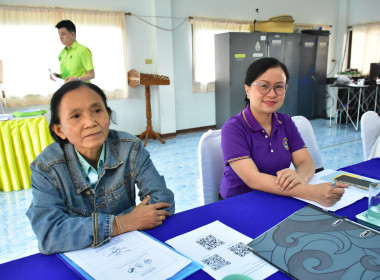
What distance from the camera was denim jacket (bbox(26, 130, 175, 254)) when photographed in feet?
2.87

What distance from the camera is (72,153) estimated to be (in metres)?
1.10

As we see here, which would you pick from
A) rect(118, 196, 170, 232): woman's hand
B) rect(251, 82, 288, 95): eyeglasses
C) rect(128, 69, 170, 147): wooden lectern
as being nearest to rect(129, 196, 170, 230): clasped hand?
rect(118, 196, 170, 232): woman's hand

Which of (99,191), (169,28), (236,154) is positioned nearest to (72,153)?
(99,191)

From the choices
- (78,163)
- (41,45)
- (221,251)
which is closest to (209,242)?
(221,251)

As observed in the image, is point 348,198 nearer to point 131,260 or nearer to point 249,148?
point 249,148

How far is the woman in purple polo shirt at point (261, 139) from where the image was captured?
4.58 ft

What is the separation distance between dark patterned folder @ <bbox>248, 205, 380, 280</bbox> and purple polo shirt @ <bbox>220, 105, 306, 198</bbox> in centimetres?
50

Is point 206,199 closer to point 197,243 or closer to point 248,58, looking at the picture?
point 197,243

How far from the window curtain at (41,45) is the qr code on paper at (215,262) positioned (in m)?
4.48

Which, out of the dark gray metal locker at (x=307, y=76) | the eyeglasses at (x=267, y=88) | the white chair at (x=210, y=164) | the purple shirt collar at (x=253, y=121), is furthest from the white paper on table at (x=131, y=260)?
the dark gray metal locker at (x=307, y=76)

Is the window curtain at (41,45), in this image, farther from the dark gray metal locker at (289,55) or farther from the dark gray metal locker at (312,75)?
the dark gray metal locker at (312,75)

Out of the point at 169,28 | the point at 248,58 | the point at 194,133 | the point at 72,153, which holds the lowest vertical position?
the point at 194,133

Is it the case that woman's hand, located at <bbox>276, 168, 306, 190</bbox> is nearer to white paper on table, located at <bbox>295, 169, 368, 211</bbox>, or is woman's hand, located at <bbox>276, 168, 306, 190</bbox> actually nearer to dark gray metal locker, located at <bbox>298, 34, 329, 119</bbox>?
white paper on table, located at <bbox>295, 169, 368, 211</bbox>

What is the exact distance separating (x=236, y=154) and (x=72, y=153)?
71cm
